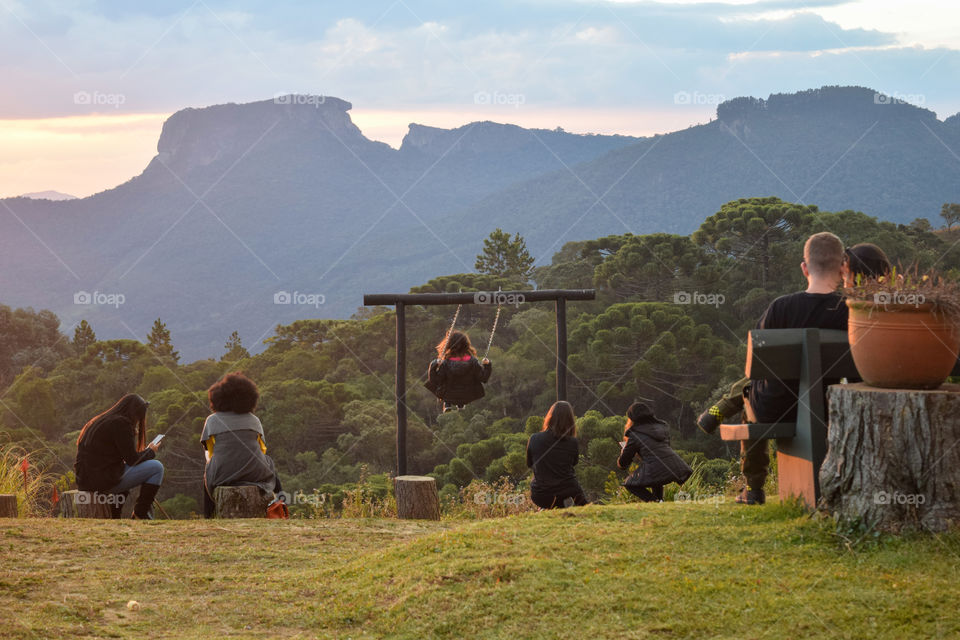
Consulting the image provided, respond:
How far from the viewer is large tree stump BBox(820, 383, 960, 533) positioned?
4.10 metres

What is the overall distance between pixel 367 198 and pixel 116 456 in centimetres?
14264

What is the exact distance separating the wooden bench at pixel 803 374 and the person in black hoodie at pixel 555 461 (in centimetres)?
237

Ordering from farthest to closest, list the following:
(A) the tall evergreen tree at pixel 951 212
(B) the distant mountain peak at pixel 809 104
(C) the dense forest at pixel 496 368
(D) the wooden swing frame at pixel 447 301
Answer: (B) the distant mountain peak at pixel 809 104, (A) the tall evergreen tree at pixel 951 212, (C) the dense forest at pixel 496 368, (D) the wooden swing frame at pixel 447 301

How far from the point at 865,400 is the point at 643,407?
11.6 ft

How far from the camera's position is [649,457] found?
299 inches

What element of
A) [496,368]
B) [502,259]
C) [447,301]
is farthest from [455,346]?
[502,259]

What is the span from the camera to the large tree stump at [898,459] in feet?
13.4

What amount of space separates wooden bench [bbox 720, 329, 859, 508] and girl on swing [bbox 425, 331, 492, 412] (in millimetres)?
4304

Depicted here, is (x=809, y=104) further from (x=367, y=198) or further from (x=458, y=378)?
(x=458, y=378)

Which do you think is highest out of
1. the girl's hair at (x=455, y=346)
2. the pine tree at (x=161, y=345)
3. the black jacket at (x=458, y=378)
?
the pine tree at (x=161, y=345)

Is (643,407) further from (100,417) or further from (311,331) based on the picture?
(311,331)

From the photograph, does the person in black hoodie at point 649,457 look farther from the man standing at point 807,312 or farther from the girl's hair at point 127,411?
the girl's hair at point 127,411

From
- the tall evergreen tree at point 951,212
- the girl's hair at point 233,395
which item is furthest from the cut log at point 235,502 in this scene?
the tall evergreen tree at point 951,212

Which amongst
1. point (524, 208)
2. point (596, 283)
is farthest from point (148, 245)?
point (596, 283)
